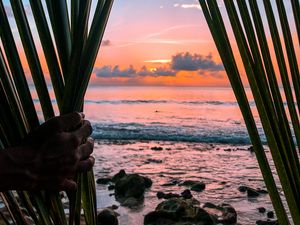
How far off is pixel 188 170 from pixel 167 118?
29.6 feet

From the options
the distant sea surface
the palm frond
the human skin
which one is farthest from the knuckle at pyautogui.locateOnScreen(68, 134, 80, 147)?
the distant sea surface

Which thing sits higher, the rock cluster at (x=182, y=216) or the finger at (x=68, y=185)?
the finger at (x=68, y=185)

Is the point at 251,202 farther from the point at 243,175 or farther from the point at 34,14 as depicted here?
the point at 34,14

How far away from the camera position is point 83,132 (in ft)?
1.94

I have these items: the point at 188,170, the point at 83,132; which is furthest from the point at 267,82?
the point at 188,170

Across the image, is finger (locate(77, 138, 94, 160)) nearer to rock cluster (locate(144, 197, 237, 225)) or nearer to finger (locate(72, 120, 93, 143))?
finger (locate(72, 120, 93, 143))

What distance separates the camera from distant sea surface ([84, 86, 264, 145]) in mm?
16250

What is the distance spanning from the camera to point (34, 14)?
62 cm

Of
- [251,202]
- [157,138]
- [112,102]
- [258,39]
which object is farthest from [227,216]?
[112,102]

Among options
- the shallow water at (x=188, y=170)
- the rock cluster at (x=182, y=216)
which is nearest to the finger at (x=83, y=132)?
the rock cluster at (x=182, y=216)

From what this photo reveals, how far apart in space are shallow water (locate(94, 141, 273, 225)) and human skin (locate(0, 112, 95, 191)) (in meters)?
5.87

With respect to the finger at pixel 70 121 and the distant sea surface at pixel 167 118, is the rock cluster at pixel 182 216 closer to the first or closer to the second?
the finger at pixel 70 121

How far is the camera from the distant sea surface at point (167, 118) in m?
16.2

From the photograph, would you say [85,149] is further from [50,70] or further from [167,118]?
[167,118]
